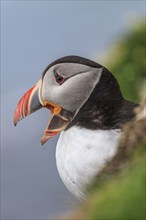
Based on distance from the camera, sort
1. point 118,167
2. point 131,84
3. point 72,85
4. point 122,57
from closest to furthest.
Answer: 1. point 118,167
2. point 72,85
3. point 131,84
4. point 122,57

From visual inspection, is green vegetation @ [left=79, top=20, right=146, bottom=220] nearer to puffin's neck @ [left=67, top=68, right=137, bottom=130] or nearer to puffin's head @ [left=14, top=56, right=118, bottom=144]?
puffin's neck @ [left=67, top=68, right=137, bottom=130]

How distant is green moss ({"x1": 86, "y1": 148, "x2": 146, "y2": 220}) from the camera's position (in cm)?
189

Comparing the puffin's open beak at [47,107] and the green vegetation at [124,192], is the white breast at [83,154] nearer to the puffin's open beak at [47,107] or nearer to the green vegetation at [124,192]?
the puffin's open beak at [47,107]

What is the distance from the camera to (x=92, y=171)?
2.70 m

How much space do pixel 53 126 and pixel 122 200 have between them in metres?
1.21

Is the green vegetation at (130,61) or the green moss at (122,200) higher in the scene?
the green moss at (122,200)

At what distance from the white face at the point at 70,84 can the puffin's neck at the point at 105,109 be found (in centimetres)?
4

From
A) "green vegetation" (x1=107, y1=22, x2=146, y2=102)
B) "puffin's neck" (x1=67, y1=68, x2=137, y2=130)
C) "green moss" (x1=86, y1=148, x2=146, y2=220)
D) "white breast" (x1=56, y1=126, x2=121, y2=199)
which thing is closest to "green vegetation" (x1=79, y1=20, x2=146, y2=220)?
"green moss" (x1=86, y1=148, x2=146, y2=220)

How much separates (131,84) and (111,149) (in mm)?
4148

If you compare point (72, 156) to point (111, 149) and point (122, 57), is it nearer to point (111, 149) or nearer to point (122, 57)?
point (111, 149)

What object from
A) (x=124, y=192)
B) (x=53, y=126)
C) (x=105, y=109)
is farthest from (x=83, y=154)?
(x=124, y=192)

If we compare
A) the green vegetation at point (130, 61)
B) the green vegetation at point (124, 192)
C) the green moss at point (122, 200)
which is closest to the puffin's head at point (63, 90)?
the green vegetation at point (124, 192)

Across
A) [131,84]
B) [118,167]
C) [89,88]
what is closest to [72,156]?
[89,88]

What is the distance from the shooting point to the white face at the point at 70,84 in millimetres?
2980
